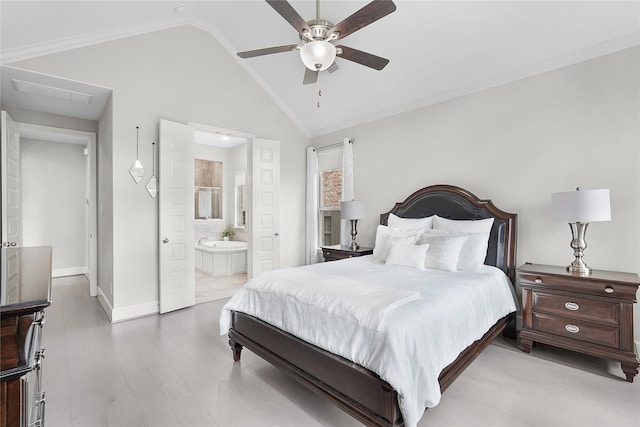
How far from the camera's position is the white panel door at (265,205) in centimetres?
496

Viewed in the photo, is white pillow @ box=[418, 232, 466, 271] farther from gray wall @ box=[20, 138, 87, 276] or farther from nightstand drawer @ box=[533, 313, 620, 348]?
gray wall @ box=[20, 138, 87, 276]

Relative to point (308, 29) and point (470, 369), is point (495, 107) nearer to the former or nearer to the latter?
point (308, 29)

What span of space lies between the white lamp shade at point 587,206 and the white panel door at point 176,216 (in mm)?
4260

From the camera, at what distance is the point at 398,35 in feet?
11.3

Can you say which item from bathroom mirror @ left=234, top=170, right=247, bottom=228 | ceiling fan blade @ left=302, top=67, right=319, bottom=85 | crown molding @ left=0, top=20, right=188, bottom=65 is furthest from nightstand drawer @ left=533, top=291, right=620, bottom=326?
bathroom mirror @ left=234, top=170, right=247, bottom=228

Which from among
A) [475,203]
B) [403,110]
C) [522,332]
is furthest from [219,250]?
[522,332]

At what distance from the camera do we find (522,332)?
114 inches

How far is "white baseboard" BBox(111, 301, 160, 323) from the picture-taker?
3.73 m

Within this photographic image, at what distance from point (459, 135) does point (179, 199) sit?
375 centimetres

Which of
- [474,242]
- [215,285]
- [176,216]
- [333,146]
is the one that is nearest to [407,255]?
[474,242]

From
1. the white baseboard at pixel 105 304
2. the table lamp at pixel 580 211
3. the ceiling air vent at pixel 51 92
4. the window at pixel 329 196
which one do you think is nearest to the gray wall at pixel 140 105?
the white baseboard at pixel 105 304

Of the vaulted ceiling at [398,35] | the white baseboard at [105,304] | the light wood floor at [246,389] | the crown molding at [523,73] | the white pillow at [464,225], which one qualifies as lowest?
the light wood floor at [246,389]

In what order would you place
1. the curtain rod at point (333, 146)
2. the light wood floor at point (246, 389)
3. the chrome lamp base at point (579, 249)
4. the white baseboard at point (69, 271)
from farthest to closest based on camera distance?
the white baseboard at point (69, 271) < the curtain rod at point (333, 146) < the chrome lamp base at point (579, 249) < the light wood floor at point (246, 389)

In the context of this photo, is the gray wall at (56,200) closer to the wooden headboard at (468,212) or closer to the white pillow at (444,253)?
the wooden headboard at (468,212)
